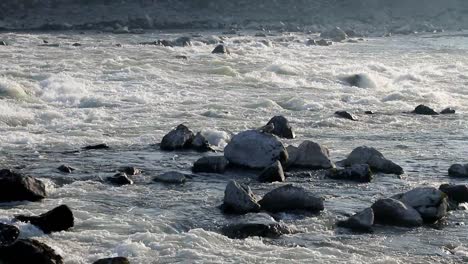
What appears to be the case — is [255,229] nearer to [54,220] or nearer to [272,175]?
[54,220]

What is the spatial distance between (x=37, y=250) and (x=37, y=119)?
28.0ft

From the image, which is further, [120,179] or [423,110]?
[423,110]

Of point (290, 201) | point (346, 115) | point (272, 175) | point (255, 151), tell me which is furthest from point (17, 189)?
point (346, 115)

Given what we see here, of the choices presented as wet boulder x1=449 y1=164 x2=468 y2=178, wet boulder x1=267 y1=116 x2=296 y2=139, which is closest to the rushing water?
wet boulder x1=449 y1=164 x2=468 y2=178

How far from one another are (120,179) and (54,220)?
253 centimetres

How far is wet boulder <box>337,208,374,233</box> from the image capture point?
941 cm

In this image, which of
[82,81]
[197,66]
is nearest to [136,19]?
[197,66]

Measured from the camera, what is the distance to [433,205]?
988 centimetres

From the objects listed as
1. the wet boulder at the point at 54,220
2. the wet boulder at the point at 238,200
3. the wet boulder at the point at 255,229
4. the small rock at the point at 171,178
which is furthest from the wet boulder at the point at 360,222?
the wet boulder at the point at 54,220

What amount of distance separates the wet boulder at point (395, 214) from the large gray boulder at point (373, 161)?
260 cm

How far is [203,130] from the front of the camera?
48.7 ft

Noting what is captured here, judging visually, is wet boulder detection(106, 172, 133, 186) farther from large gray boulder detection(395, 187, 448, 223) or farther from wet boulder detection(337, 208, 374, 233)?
large gray boulder detection(395, 187, 448, 223)

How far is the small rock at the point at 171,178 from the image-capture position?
1142 centimetres

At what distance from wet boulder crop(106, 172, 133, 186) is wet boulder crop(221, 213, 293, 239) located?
94.6 inches
